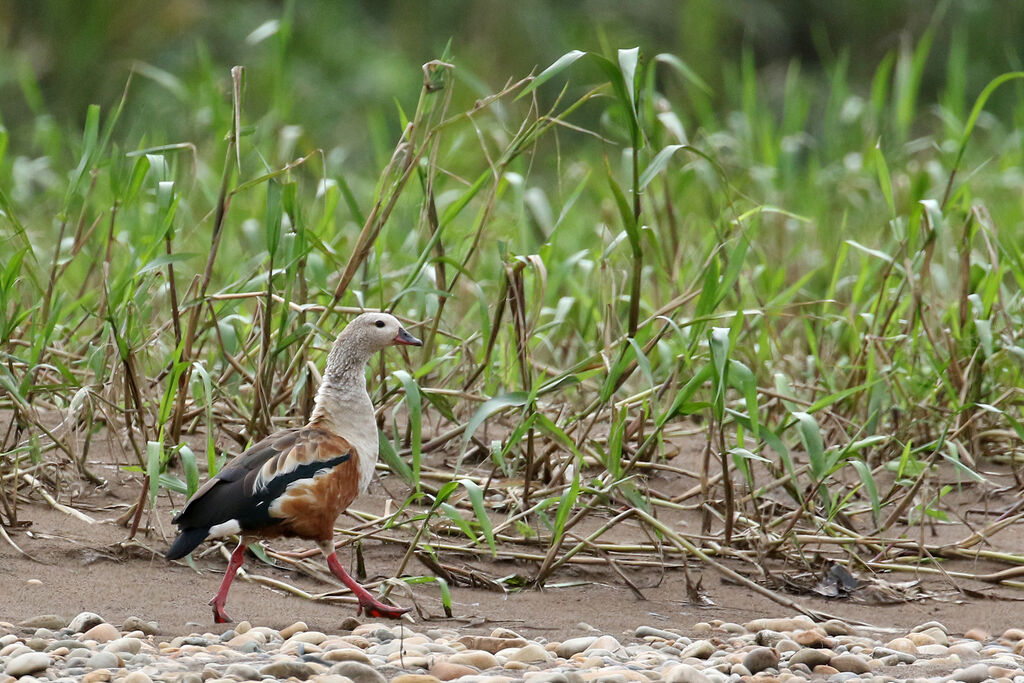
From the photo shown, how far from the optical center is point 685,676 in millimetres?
2543

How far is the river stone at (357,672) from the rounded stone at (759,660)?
0.78 meters

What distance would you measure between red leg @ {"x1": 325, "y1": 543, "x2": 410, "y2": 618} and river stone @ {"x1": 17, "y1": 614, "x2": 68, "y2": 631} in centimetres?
60

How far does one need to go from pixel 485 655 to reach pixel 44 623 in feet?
3.10

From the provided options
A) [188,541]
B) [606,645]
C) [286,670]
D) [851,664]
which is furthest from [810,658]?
[188,541]

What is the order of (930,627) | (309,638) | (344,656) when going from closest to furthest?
(344,656)
(309,638)
(930,627)

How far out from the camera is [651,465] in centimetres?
345

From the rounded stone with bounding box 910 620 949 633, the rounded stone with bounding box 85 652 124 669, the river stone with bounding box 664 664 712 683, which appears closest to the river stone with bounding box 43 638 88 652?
the rounded stone with bounding box 85 652 124 669

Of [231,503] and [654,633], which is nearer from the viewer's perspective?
[231,503]

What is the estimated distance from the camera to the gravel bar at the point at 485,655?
2.54m

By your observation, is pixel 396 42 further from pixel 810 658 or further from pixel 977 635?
pixel 810 658

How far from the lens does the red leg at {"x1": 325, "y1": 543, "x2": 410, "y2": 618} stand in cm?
301

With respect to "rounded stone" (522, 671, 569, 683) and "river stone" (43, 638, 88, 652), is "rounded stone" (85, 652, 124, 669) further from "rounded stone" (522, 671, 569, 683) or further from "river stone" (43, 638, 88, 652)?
"rounded stone" (522, 671, 569, 683)

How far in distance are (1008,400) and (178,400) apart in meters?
2.49

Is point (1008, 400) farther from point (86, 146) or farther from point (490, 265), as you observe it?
point (86, 146)
